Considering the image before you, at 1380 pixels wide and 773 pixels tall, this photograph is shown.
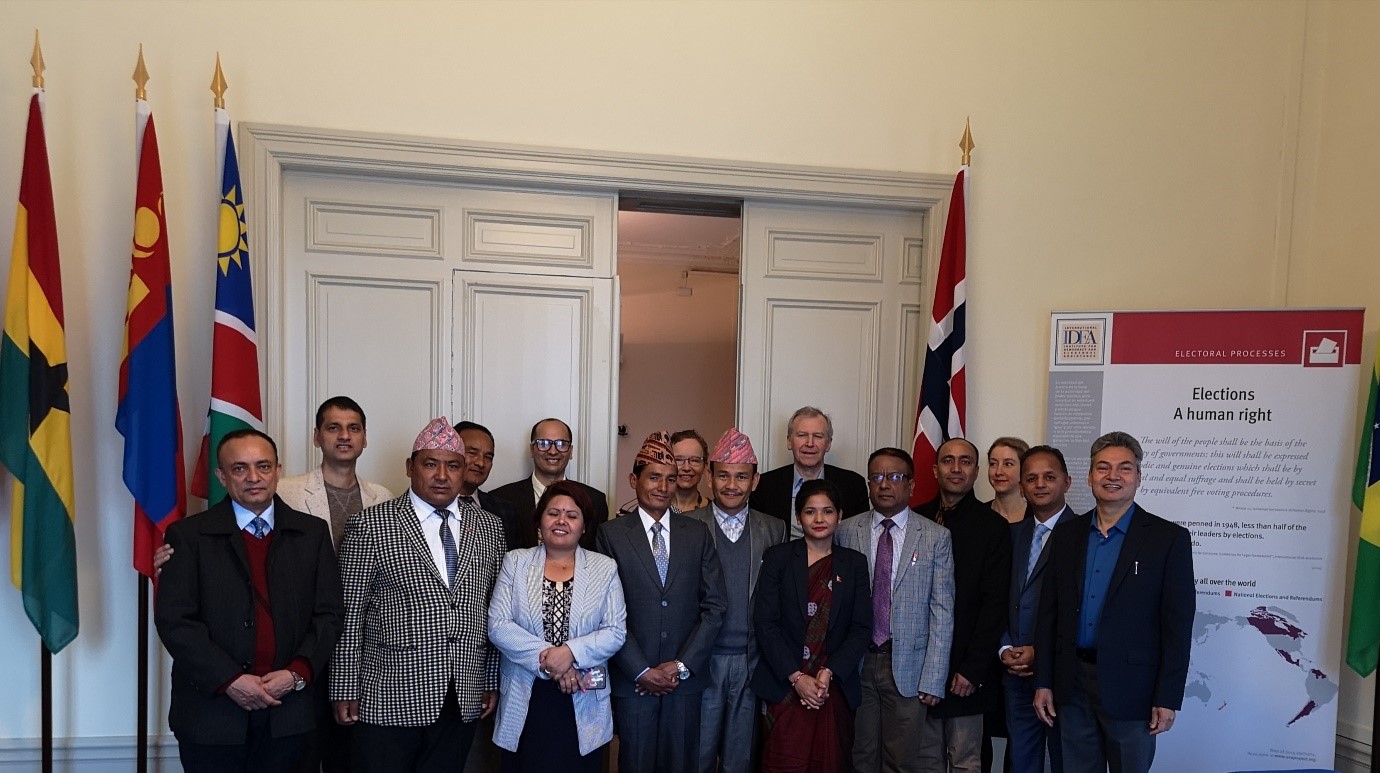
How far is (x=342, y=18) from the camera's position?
3.48 meters

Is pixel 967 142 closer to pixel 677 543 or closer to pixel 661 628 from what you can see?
pixel 677 543

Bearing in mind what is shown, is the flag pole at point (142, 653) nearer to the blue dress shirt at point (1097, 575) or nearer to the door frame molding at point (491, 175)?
the door frame molding at point (491, 175)

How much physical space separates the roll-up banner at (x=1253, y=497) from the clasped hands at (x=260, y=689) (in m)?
3.18

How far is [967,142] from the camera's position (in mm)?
3793

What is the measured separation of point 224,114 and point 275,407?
1142 millimetres

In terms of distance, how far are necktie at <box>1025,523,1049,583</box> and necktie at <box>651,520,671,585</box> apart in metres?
1.25

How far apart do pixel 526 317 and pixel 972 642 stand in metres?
2.22

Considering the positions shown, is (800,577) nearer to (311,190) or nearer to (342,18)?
(311,190)

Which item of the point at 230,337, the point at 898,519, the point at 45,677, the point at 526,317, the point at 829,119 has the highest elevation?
the point at 829,119

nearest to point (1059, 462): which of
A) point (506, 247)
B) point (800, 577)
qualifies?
point (800, 577)

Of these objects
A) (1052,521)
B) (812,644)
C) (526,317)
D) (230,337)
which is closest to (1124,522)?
(1052,521)

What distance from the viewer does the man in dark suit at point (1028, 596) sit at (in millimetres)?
2965

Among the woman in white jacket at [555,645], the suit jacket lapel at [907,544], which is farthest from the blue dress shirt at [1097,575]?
the woman in white jacket at [555,645]

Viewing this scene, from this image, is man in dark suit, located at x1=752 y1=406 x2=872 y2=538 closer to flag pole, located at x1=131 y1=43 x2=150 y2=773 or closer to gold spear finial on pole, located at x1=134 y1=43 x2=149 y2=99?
flag pole, located at x1=131 y1=43 x2=150 y2=773
